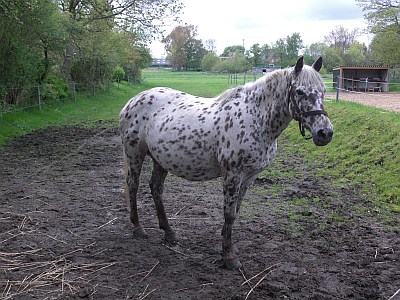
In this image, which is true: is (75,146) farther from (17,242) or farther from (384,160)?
(384,160)

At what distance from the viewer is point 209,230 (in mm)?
4977

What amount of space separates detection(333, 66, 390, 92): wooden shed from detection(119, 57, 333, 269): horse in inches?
912

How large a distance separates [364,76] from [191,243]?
26.2m

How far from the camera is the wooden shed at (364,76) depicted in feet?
85.3

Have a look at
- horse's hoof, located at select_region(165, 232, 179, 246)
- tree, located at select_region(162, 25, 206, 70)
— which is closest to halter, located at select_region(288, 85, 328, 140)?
horse's hoof, located at select_region(165, 232, 179, 246)

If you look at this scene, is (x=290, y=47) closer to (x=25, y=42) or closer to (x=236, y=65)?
(x=236, y=65)

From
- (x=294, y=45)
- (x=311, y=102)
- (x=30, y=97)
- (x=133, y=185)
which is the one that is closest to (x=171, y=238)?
(x=133, y=185)

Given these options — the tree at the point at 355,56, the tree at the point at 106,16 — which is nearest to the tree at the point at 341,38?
the tree at the point at 355,56

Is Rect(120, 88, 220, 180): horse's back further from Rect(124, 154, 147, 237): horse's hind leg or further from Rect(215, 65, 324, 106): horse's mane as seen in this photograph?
Rect(215, 65, 324, 106): horse's mane

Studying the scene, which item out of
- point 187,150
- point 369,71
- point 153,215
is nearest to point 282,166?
point 153,215

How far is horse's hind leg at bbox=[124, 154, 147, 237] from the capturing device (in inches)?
189

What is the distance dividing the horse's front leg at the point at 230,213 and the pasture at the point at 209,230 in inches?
4.4

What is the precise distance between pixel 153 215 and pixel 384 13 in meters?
30.4

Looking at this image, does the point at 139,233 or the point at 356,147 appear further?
the point at 356,147
